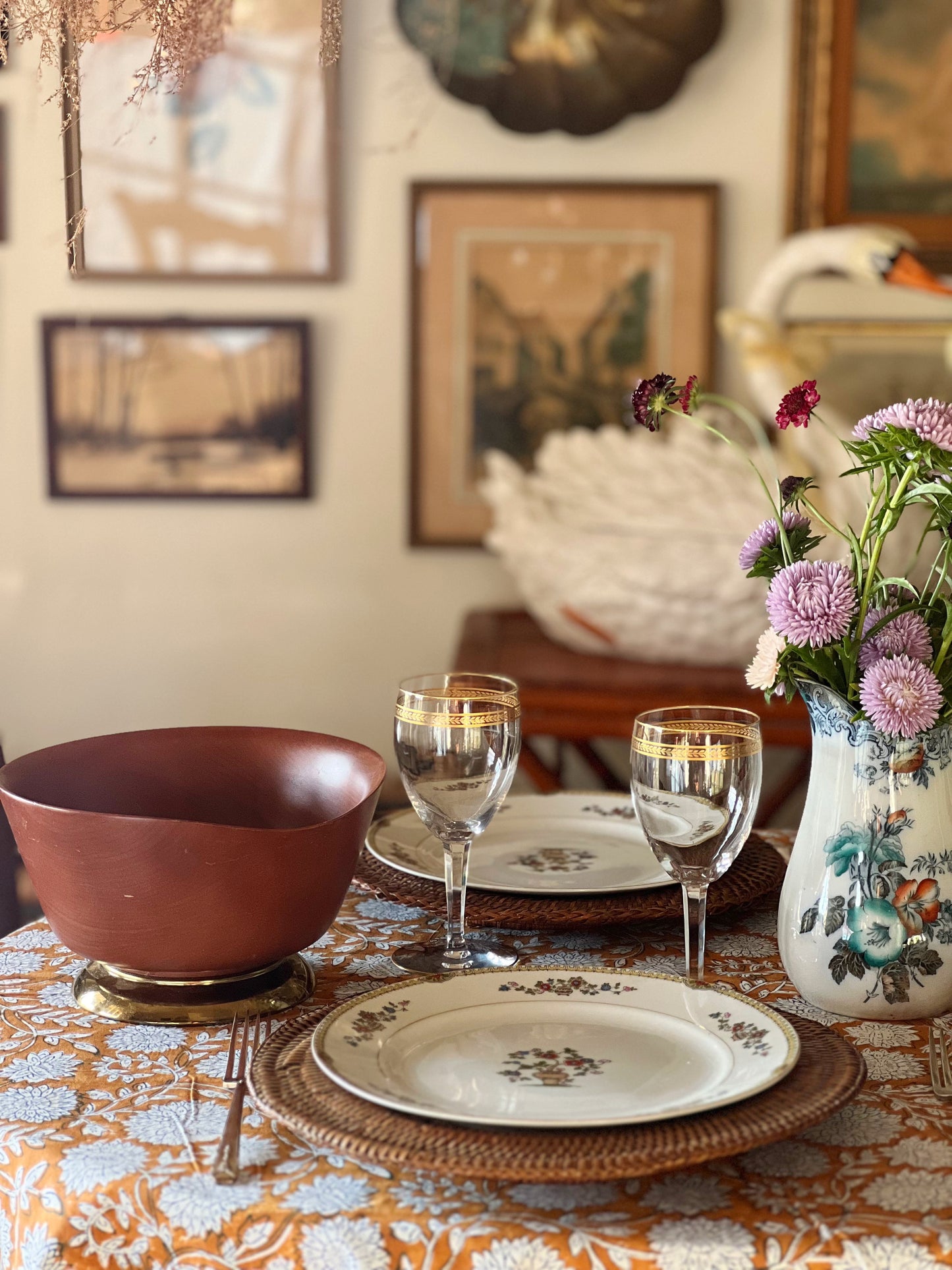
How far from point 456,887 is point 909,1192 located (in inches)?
14.5

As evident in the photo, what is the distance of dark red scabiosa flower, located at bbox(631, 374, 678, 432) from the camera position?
811 mm

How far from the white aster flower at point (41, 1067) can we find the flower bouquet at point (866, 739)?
45 cm

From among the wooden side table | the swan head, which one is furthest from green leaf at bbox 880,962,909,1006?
the swan head

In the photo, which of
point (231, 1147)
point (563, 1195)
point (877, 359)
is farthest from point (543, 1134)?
point (877, 359)

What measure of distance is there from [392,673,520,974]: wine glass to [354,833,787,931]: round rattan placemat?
0.12 feet

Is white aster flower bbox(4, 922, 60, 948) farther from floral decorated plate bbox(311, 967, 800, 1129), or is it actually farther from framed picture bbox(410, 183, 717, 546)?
framed picture bbox(410, 183, 717, 546)

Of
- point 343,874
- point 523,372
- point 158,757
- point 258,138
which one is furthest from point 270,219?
point 343,874

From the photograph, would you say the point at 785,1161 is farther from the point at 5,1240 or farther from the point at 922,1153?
the point at 5,1240

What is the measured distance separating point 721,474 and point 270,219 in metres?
1.01

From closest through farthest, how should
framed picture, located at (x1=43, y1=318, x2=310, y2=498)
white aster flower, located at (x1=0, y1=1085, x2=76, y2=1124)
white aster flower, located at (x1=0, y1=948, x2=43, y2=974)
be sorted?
white aster flower, located at (x1=0, y1=1085, x2=76, y2=1124) < white aster flower, located at (x1=0, y1=948, x2=43, y2=974) < framed picture, located at (x1=43, y1=318, x2=310, y2=498)

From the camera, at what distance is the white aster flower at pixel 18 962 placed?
0.90 m

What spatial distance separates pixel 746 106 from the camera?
92.0 inches

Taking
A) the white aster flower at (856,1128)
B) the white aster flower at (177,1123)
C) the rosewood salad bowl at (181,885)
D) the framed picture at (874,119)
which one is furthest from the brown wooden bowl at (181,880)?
the framed picture at (874,119)

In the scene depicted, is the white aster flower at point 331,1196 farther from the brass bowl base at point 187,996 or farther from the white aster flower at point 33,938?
the white aster flower at point 33,938
